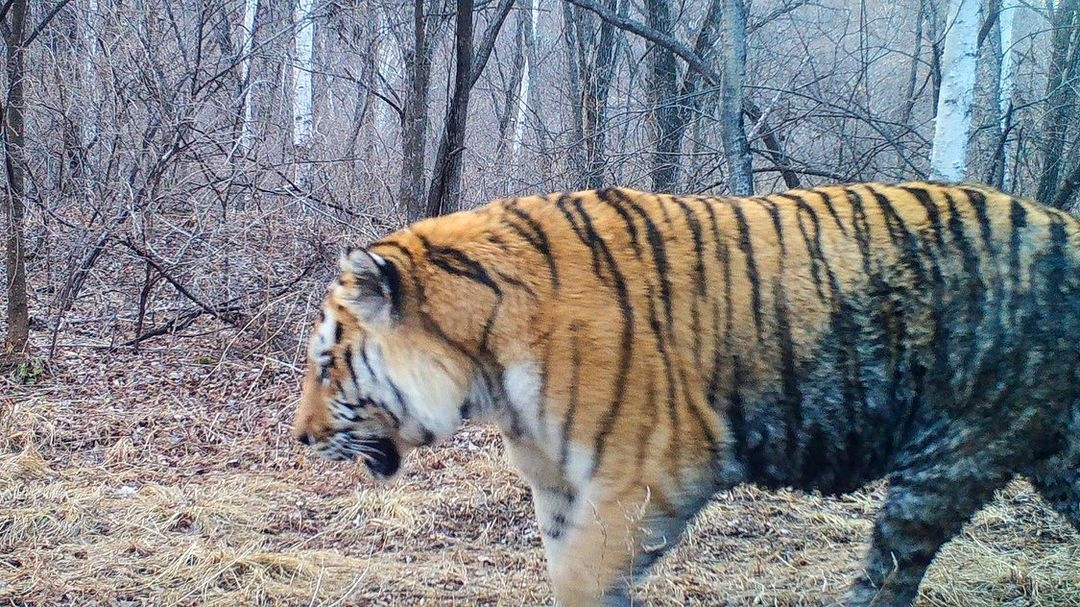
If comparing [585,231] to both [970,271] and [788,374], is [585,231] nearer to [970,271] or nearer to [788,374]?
[788,374]

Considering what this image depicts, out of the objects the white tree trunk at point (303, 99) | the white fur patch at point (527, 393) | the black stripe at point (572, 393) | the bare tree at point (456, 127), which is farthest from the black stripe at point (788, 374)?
the white tree trunk at point (303, 99)

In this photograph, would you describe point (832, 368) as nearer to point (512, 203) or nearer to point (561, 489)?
point (561, 489)

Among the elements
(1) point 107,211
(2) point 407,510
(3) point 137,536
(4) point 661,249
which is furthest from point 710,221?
(1) point 107,211

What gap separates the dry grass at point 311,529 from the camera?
4.18 metres

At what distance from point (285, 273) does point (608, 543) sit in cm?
515

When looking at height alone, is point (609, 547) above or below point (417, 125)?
below

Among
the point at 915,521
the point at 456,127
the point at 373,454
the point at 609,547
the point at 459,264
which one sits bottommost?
the point at 915,521

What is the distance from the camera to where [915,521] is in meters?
3.26

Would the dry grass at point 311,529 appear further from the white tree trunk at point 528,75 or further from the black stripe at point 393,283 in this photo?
the white tree trunk at point 528,75

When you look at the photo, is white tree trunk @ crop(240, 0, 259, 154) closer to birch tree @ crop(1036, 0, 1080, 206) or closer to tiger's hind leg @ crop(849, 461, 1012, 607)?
tiger's hind leg @ crop(849, 461, 1012, 607)

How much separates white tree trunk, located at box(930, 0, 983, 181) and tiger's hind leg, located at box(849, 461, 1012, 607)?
12.6 feet

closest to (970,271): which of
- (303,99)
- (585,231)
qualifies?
(585,231)

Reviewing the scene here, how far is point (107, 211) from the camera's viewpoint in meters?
7.32

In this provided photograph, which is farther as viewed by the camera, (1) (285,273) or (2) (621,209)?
(1) (285,273)
